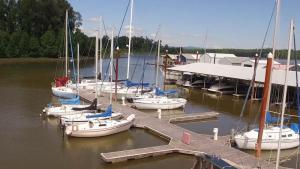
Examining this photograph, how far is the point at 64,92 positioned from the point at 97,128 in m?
15.7

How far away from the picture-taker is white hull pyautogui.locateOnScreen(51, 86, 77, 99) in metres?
38.2

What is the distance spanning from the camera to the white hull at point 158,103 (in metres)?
34.2

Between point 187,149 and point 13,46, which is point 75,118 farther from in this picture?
point 13,46

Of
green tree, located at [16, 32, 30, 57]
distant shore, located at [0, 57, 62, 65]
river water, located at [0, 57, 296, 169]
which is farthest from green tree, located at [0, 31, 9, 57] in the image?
river water, located at [0, 57, 296, 169]

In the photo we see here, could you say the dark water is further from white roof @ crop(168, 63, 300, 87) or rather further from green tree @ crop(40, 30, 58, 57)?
green tree @ crop(40, 30, 58, 57)

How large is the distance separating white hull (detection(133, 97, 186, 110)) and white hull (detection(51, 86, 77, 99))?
7974mm

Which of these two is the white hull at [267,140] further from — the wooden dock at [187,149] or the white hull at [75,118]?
the white hull at [75,118]

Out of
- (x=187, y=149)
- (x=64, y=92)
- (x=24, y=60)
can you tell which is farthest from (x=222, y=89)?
(x=24, y=60)

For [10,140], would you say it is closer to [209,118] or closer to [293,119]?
[209,118]

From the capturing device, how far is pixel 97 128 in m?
24.3

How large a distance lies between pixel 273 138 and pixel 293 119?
13518 mm

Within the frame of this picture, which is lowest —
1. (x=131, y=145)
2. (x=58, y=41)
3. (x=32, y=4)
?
(x=131, y=145)

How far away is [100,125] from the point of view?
81.0 ft

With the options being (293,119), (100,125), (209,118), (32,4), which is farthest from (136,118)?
(32,4)
